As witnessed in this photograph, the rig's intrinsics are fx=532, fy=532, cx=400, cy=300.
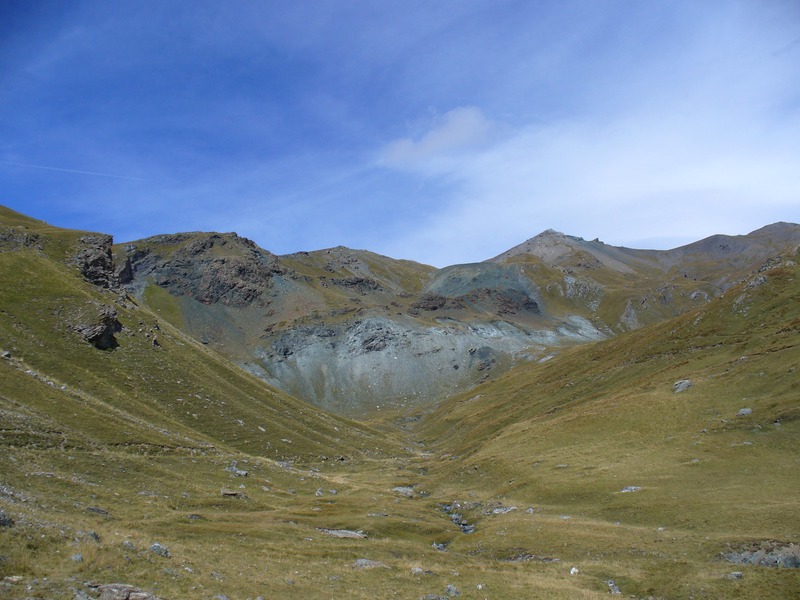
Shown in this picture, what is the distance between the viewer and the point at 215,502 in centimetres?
5441

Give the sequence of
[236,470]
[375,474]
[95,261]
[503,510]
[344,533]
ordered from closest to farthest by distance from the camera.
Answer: [344,533] → [503,510] → [236,470] → [375,474] → [95,261]

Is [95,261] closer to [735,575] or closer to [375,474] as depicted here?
[375,474]

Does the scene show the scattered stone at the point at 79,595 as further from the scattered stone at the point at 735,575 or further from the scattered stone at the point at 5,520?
the scattered stone at the point at 735,575

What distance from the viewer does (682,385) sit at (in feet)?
282

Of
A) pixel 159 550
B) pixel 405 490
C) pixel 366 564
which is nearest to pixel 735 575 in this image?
pixel 366 564

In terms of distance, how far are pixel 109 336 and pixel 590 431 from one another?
87937 mm

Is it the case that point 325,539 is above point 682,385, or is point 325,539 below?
below

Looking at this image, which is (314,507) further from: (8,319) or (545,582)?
(8,319)

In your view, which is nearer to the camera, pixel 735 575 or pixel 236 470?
pixel 735 575

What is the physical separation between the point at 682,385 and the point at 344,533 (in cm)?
6199

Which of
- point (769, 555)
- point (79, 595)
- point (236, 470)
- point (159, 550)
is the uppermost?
point (79, 595)

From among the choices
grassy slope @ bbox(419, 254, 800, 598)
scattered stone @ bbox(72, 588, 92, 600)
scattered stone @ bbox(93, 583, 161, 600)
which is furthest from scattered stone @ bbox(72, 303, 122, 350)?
scattered stone @ bbox(72, 588, 92, 600)

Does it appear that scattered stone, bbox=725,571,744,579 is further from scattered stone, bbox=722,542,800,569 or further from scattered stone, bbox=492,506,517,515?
scattered stone, bbox=492,506,517,515

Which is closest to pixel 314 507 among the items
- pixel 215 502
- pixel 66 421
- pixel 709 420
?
pixel 215 502
